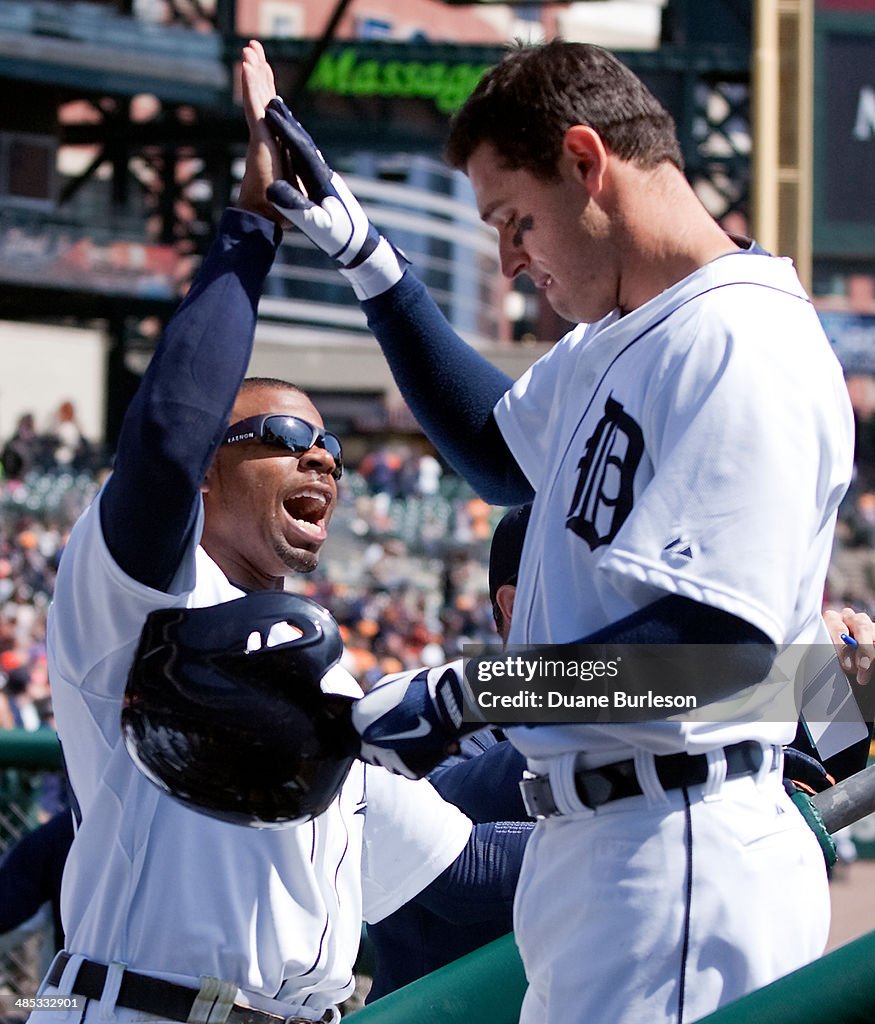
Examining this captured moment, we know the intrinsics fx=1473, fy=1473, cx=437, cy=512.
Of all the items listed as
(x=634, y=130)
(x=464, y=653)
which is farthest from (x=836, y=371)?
(x=464, y=653)

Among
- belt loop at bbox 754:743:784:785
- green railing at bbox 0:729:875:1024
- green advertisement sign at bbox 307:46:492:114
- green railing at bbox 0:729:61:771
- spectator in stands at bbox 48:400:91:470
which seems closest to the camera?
green railing at bbox 0:729:875:1024

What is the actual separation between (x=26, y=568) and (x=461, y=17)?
30.3 m

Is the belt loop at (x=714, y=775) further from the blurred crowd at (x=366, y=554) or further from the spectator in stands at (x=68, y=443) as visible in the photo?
the spectator in stands at (x=68, y=443)

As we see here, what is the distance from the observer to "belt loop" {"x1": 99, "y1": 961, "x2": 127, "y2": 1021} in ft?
5.82

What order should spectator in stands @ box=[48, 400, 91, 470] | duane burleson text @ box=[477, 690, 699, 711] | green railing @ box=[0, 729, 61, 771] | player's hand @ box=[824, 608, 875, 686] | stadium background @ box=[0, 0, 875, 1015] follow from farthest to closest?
1. spectator in stands @ box=[48, 400, 91, 470]
2. stadium background @ box=[0, 0, 875, 1015]
3. green railing @ box=[0, 729, 61, 771]
4. player's hand @ box=[824, 608, 875, 686]
5. duane burleson text @ box=[477, 690, 699, 711]

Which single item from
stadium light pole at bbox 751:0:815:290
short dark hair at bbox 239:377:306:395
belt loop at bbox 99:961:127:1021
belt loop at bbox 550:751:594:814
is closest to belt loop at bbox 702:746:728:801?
belt loop at bbox 550:751:594:814

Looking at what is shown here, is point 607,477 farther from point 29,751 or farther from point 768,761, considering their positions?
point 29,751

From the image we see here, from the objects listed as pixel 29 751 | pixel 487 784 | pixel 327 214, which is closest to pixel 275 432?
pixel 327 214

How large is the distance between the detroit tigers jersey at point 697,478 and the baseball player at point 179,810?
404mm

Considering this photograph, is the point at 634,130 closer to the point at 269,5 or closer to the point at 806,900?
the point at 806,900

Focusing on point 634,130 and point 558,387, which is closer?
point 634,130

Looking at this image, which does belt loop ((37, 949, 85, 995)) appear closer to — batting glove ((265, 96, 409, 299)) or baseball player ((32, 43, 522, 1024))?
baseball player ((32, 43, 522, 1024))

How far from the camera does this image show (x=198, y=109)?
23.0 meters

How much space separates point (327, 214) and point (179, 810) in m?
0.79
